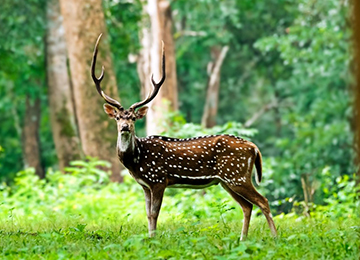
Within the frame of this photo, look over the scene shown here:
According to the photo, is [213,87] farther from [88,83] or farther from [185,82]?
[88,83]

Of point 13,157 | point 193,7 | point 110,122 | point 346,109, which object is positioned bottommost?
point 13,157

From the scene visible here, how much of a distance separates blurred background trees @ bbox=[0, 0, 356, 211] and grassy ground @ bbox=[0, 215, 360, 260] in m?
3.92

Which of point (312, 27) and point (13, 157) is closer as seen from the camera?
point (312, 27)

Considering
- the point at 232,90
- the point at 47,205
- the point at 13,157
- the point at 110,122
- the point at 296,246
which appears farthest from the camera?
the point at 232,90

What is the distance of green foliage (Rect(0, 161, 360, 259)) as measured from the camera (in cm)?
712

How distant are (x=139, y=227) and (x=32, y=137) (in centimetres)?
2047

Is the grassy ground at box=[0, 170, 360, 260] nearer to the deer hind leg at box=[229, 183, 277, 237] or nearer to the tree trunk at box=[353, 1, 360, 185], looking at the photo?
the deer hind leg at box=[229, 183, 277, 237]

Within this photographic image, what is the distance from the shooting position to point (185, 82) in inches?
1348

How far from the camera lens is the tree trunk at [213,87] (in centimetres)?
2988

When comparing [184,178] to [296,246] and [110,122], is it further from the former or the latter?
[110,122]

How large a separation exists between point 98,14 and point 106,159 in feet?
11.1

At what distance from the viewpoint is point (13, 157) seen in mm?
31266

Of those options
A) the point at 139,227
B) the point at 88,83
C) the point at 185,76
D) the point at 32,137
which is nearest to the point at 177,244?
the point at 139,227

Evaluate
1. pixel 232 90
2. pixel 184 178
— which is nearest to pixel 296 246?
pixel 184 178
